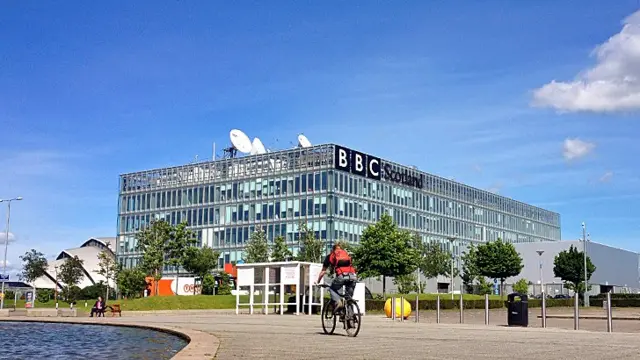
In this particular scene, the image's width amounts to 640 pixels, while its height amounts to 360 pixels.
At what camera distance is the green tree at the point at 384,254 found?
6394 centimetres

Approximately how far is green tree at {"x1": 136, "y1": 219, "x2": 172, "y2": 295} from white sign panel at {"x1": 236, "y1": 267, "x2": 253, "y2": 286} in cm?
3777

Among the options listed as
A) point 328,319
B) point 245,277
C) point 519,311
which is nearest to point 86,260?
point 245,277

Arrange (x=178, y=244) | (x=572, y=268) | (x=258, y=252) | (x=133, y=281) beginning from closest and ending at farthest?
(x=178, y=244)
(x=133, y=281)
(x=258, y=252)
(x=572, y=268)

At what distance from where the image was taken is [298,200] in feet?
323

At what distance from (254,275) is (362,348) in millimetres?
26232

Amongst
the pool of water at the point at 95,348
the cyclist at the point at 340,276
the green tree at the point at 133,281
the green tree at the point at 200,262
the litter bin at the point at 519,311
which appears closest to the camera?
the pool of water at the point at 95,348

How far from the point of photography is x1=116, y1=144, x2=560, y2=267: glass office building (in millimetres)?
96625

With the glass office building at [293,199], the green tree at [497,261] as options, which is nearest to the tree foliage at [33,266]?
the glass office building at [293,199]

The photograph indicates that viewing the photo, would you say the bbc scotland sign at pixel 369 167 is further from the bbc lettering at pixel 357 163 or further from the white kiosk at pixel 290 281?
the white kiosk at pixel 290 281

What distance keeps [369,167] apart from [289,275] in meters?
66.9

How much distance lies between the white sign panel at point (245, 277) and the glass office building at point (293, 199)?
54.0 m

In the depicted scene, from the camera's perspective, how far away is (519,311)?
74.5 ft

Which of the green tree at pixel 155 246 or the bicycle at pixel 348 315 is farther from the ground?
the green tree at pixel 155 246

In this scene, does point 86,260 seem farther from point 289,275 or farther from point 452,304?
point 289,275
